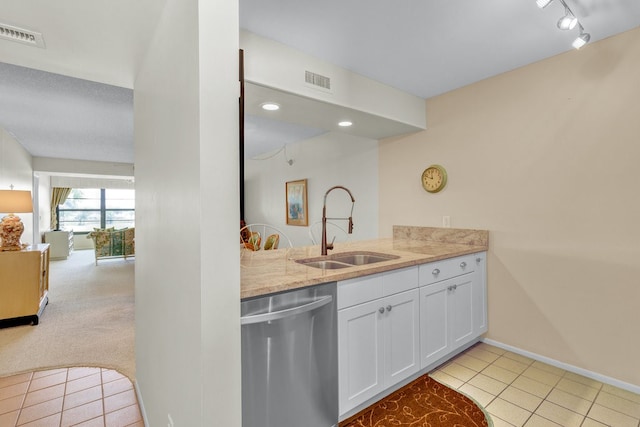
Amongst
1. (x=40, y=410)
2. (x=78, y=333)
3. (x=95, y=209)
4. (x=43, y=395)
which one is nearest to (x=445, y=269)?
(x=40, y=410)

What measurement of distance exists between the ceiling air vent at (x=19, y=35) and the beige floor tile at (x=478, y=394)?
317cm

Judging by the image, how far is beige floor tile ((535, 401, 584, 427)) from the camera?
1.76 meters

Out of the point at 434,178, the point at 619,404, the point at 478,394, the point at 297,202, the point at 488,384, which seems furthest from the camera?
the point at 297,202

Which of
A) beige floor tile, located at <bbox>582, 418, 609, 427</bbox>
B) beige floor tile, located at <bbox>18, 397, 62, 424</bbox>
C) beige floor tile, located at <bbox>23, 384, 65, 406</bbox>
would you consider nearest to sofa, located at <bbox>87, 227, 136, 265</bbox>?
beige floor tile, located at <bbox>23, 384, 65, 406</bbox>

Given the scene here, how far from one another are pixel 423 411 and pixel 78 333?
10.8 ft

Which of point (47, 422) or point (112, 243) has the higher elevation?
point (112, 243)

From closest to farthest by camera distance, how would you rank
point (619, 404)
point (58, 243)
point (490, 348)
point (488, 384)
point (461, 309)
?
point (619, 404), point (488, 384), point (461, 309), point (490, 348), point (58, 243)

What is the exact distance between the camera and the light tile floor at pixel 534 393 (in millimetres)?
1785

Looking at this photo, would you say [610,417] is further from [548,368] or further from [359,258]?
[359,258]

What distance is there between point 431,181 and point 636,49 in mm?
1617

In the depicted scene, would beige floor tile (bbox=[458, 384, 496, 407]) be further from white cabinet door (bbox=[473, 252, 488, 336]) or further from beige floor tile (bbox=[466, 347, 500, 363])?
white cabinet door (bbox=[473, 252, 488, 336])

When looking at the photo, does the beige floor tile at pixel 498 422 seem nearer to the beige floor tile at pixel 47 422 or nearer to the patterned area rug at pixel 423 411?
the patterned area rug at pixel 423 411

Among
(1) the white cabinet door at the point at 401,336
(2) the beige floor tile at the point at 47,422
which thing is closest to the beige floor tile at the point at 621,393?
(1) the white cabinet door at the point at 401,336

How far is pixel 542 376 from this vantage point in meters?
2.23
